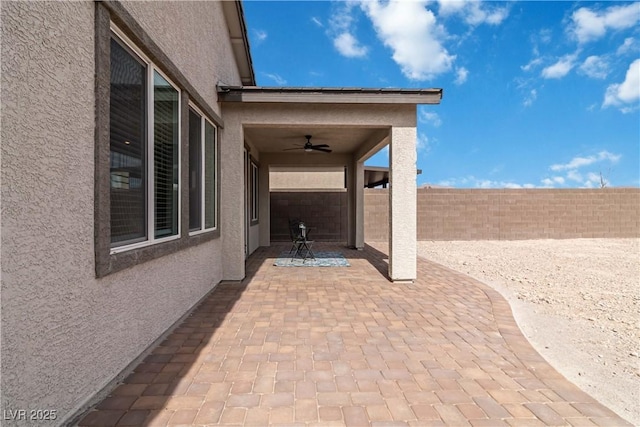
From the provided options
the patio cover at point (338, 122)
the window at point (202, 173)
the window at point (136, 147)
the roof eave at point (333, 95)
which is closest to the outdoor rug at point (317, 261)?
the patio cover at point (338, 122)

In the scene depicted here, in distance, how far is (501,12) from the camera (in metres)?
11.3

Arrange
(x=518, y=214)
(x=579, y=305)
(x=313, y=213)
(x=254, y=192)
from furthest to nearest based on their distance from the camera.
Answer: (x=518, y=214), (x=313, y=213), (x=254, y=192), (x=579, y=305)

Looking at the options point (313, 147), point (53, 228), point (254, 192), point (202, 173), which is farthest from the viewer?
point (254, 192)

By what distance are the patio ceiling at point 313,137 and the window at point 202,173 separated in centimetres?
170

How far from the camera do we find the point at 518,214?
13633 millimetres

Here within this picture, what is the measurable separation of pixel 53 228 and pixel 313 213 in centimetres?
1137

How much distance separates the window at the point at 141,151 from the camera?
2.80 meters

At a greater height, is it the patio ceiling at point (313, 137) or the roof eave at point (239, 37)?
the roof eave at point (239, 37)

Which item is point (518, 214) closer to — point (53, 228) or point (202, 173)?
point (202, 173)

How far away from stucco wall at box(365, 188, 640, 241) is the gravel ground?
257 centimetres

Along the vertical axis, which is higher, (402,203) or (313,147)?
(313,147)

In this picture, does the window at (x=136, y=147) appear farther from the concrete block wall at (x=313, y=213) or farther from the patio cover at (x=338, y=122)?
the concrete block wall at (x=313, y=213)

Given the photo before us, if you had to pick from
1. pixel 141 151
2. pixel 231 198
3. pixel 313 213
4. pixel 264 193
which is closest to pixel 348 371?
pixel 141 151

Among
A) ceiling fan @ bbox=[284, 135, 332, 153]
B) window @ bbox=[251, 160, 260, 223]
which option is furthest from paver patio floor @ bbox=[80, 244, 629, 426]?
window @ bbox=[251, 160, 260, 223]
